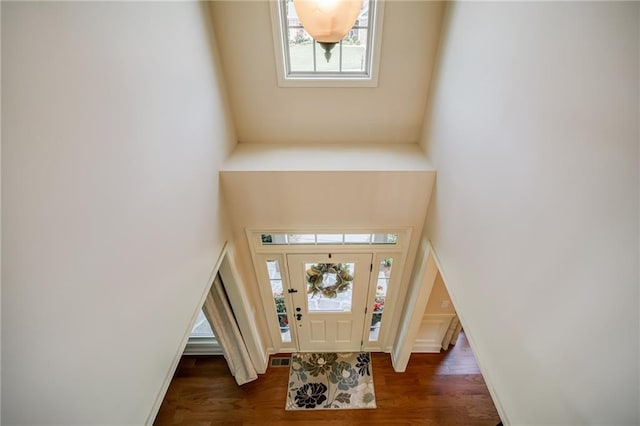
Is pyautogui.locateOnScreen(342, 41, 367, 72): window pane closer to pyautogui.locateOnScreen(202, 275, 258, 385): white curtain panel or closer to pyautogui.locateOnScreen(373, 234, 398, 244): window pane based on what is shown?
pyautogui.locateOnScreen(373, 234, 398, 244): window pane

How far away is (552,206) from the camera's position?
40.6 inches

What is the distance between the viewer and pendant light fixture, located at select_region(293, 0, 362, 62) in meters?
1.34

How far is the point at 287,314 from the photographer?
346 cm

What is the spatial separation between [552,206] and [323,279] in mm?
2411

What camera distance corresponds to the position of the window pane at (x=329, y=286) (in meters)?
3.07

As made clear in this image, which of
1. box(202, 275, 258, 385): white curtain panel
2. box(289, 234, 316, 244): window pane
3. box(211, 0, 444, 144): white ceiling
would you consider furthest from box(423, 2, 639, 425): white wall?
box(202, 275, 258, 385): white curtain panel

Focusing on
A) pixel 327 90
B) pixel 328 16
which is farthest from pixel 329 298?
pixel 328 16

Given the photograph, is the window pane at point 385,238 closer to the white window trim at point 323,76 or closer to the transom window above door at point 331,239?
the transom window above door at point 331,239

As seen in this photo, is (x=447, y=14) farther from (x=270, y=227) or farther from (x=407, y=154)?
(x=270, y=227)

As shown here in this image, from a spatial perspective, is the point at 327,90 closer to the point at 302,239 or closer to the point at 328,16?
the point at 328,16

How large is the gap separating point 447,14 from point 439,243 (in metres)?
1.64

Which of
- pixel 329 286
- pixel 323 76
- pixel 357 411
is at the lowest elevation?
pixel 357 411

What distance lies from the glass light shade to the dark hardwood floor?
3615 mm

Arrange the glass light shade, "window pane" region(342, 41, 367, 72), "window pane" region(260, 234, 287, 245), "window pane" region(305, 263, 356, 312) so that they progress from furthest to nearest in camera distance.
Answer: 1. "window pane" region(305, 263, 356, 312)
2. "window pane" region(260, 234, 287, 245)
3. "window pane" region(342, 41, 367, 72)
4. the glass light shade
